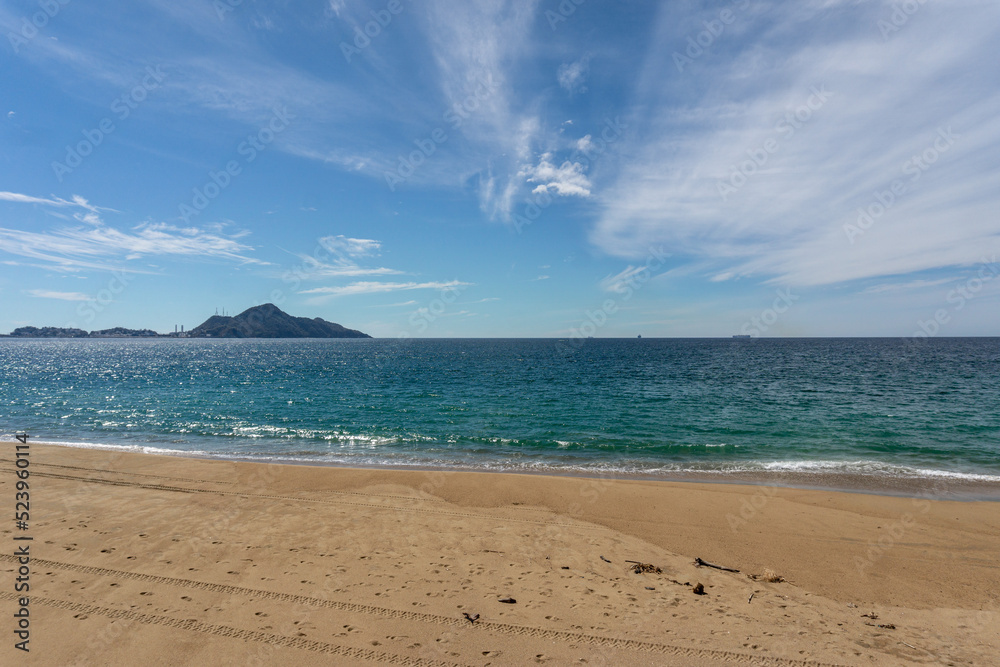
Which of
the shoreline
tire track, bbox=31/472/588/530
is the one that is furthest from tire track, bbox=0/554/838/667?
the shoreline

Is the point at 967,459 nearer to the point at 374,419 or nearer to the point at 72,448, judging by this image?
the point at 374,419

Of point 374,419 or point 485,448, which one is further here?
point 374,419

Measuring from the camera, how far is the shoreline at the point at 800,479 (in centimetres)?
1394

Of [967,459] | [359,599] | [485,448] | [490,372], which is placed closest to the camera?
[359,599]

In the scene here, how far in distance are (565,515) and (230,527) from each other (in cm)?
814

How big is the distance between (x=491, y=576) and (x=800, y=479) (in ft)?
44.8

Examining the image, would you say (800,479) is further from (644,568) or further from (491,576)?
(491,576)

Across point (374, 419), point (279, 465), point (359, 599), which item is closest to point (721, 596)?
point (359, 599)

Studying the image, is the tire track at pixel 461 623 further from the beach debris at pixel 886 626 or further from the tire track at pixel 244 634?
the beach debris at pixel 886 626

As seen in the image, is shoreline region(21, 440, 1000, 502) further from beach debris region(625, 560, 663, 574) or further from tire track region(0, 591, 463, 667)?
tire track region(0, 591, 463, 667)

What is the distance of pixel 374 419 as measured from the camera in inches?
1009

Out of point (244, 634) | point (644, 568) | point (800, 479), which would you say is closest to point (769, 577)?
point (644, 568)

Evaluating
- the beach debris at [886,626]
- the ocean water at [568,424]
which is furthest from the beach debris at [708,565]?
the ocean water at [568,424]

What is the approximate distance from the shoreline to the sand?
1257 mm
